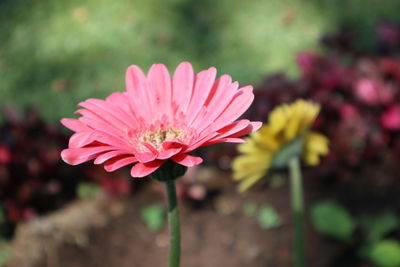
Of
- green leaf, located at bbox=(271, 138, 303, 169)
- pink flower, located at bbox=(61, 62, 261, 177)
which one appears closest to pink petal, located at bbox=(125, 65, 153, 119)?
pink flower, located at bbox=(61, 62, 261, 177)

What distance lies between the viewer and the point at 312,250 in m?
2.24

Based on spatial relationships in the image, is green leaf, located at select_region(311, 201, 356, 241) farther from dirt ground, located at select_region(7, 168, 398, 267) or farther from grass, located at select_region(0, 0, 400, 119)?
grass, located at select_region(0, 0, 400, 119)

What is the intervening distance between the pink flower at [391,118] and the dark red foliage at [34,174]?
1262 mm

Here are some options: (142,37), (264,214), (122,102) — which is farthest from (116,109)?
(142,37)

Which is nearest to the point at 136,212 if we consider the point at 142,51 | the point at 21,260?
the point at 21,260

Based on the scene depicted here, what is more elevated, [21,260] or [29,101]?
[29,101]

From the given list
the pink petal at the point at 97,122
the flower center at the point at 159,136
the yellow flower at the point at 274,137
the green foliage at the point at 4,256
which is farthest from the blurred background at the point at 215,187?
the pink petal at the point at 97,122

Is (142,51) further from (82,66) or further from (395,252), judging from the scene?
(395,252)

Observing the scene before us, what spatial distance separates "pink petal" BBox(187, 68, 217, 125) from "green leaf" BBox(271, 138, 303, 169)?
555 mm

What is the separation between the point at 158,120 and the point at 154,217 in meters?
1.17

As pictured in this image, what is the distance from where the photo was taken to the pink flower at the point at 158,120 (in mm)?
1051

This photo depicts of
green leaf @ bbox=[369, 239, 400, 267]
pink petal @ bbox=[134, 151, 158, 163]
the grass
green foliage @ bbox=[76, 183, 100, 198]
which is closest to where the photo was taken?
pink petal @ bbox=[134, 151, 158, 163]

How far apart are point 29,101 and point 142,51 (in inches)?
32.6

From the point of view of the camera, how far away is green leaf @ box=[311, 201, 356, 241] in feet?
7.29
